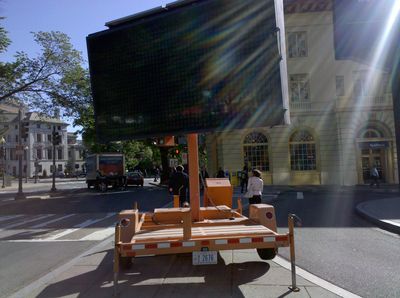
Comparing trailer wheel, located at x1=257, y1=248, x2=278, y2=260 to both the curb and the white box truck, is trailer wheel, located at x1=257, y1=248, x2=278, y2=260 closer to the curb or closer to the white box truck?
the curb

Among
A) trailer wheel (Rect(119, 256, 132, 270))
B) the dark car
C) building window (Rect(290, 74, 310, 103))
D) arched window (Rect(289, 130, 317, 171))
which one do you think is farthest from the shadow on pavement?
the dark car

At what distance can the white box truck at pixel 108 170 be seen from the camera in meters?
32.7

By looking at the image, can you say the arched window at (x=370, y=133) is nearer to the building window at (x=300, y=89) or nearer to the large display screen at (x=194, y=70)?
the building window at (x=300, y=89)

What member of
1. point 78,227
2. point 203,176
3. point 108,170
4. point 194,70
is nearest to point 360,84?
point 203,176

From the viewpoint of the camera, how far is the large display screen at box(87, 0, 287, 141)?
18.3 ft

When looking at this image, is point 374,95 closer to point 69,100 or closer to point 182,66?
point 69,100

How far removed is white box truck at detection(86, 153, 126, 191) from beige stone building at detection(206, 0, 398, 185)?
7.96m

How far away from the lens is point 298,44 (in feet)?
107

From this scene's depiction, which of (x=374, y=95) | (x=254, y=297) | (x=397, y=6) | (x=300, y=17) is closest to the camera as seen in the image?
(x=254, y=297)

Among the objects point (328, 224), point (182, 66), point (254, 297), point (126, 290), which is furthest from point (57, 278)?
point (328, 224)

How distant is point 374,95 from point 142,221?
2672 cm

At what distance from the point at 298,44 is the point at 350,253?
88.1ft

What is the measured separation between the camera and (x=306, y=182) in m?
31.5

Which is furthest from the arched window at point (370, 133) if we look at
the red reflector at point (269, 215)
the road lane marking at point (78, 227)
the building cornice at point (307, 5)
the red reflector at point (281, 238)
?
the red reflector at point (281, 238)
